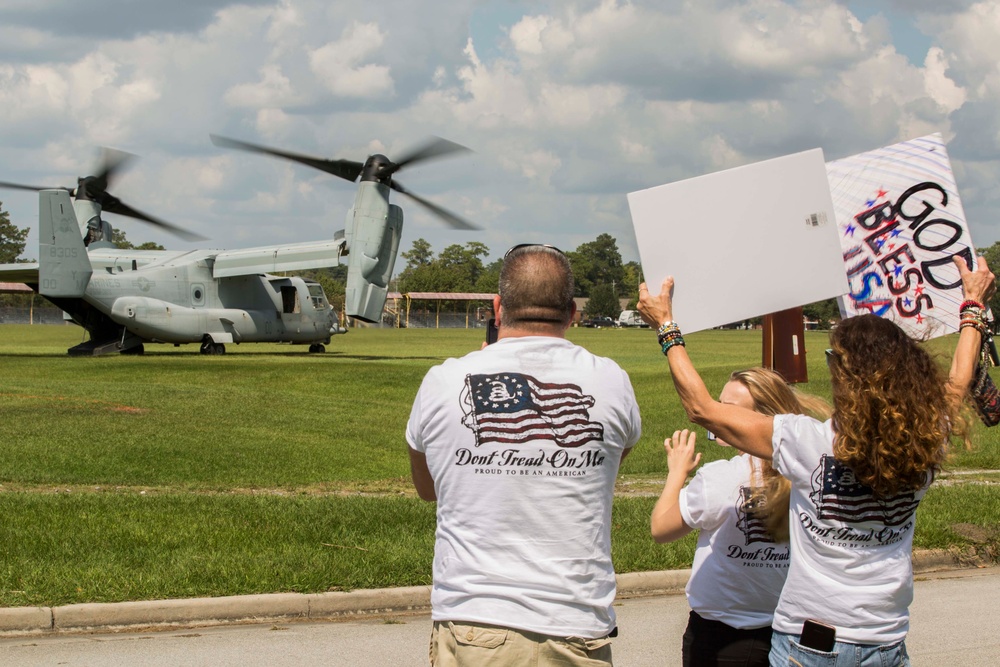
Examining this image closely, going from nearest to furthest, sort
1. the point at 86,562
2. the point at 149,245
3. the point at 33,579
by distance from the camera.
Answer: the point at 33,579
the point at 86,562
the point at 149,245

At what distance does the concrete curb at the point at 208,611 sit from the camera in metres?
6.81

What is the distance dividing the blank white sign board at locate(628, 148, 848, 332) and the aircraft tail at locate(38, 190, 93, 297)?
31.0 metres

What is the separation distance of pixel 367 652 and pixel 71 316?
32.8 meters

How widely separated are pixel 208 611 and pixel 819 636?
4.85 meters

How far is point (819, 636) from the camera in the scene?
3.23 m

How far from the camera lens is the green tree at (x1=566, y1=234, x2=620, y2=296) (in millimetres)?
183875

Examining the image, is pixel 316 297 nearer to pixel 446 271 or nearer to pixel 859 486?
pixel 859 486

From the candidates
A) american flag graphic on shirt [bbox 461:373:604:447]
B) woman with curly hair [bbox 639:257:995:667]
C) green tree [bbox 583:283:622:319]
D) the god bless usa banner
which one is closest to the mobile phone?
woman with curly hair [bbox 639:257:995:667]

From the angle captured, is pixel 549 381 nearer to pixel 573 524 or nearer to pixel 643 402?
pixel 573 524

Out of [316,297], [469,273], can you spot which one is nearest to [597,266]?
[469,273]

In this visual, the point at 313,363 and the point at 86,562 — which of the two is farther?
the point at 313,363

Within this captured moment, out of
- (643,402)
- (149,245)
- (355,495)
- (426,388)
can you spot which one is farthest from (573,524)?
(149,245)

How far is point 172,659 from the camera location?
6227mm

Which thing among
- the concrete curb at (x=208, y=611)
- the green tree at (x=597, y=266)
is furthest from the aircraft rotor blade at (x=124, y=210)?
the green tree at (x=597, y=266)
